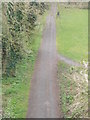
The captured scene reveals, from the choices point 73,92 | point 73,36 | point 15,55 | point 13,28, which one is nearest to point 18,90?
point 15,55

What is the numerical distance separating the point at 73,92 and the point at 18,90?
3380 millimetres

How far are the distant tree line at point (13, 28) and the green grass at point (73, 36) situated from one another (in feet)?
13.9

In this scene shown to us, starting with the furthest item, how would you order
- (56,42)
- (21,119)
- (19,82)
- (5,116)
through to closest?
1. (56,42)
2. (19,82)
3. (21,119)
4. (5,116)

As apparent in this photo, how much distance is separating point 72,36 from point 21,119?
16.9 meters

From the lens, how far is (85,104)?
9344mm

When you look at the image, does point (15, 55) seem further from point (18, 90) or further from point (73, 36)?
point (73, 36)

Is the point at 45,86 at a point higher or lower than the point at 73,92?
higher

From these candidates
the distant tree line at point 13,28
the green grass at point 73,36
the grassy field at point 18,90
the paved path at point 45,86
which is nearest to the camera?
the grassy field at point 18,90

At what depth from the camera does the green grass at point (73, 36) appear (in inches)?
922

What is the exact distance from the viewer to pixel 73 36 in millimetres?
28391

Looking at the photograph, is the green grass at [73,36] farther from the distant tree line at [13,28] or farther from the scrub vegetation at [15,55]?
the scrub vegetation at [15,55]

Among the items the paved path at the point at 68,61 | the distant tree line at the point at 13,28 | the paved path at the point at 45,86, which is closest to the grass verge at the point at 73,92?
the paved path at the point at 45,86

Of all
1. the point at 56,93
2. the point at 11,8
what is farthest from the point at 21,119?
the point at 11,8

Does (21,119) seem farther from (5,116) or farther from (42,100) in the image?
(42,100)
